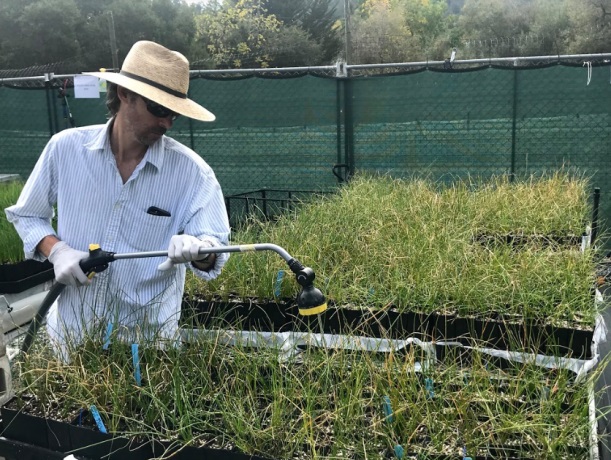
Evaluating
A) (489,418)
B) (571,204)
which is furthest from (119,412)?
(571,204)

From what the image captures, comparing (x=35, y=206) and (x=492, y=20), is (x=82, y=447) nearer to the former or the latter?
(x=35, y=206)

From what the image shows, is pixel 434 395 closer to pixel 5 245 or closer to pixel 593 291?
pixel 593 291

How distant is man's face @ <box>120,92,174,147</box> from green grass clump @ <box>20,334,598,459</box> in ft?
2.39

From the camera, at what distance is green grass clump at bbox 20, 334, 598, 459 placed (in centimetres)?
156

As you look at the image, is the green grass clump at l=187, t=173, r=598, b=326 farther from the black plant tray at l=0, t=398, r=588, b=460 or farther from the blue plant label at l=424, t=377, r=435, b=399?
the black plant tray at l=0, t=398, r=588, b=460

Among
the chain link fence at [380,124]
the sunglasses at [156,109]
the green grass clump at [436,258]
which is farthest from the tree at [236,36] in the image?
the sunglasses at [156,109]

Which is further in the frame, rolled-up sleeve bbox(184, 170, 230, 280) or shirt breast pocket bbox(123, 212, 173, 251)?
shirt breast pocket bbox(123, 212, 173, 251)

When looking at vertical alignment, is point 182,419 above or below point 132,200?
below

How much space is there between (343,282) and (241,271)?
21.4 inches

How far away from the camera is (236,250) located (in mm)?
1666

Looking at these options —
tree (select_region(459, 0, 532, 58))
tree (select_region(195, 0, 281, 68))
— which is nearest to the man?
tree (select_region(195, 0, 281, 68))

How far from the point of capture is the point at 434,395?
5.61 ft

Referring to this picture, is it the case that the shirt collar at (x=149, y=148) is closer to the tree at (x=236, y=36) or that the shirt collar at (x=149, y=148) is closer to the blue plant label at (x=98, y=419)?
the blue plant label at (x=98, y=419)

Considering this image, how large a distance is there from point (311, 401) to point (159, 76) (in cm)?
122
